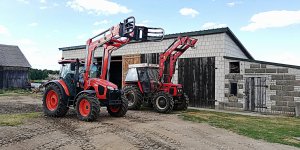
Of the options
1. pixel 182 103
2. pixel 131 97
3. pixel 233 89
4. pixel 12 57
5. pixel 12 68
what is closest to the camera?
pixel 131 97

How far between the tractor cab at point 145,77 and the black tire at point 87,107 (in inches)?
157

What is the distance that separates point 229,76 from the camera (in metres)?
13.2

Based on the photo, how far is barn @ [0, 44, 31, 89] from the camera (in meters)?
25.8

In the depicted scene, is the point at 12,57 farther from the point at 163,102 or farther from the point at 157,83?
the point at 163,102

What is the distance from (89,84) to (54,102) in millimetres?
1549

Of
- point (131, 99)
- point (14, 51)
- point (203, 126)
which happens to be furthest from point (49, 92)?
point (14, 51)

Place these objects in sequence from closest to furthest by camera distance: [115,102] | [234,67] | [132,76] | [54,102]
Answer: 1. [115,102]
2. [54,102]
3. [132,76]
4. [234,67]

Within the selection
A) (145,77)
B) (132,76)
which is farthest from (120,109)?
(132,76)

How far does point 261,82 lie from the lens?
1232cm

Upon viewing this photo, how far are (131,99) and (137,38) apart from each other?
11.7ft

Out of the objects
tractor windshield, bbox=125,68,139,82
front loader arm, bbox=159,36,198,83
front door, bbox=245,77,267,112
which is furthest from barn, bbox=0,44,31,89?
front door, bbox=245,77,267,112

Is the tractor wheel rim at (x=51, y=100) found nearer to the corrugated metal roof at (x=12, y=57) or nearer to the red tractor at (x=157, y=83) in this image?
the red tractor at (x=157, y=83)

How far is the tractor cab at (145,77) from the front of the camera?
12.0m

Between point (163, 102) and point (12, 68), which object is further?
point (12, 68)
